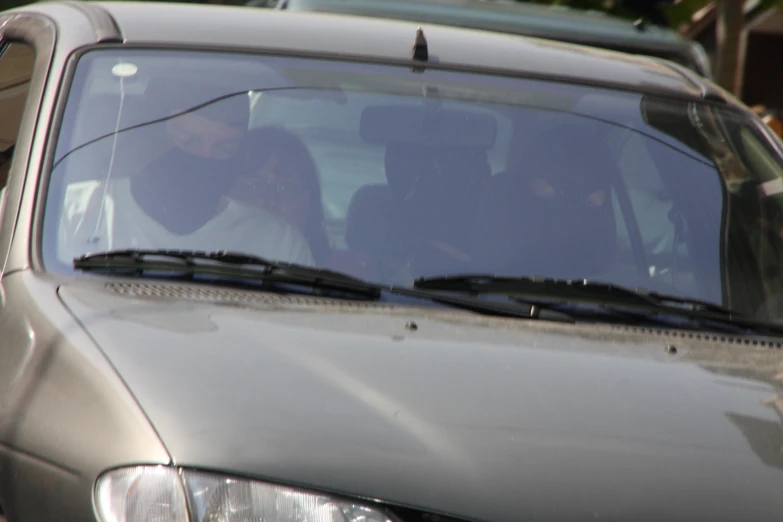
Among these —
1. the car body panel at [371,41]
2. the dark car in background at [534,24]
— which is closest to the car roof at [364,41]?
the car body panel at [371,41]

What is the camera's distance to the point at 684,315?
2982mm

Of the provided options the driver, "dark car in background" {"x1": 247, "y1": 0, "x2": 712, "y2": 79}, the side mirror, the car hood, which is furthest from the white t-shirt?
the side mirror

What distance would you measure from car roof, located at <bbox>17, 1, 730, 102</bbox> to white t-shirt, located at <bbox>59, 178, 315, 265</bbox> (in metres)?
0.61

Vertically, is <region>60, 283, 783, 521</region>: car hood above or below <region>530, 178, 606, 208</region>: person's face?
below

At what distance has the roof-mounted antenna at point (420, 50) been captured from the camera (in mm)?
3576

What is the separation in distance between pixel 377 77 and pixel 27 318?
4.24ft

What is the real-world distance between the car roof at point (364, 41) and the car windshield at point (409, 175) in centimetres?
6

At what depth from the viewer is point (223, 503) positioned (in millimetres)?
1971

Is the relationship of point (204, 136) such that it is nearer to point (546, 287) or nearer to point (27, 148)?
point (27, 148)

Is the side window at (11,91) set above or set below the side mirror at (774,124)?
above

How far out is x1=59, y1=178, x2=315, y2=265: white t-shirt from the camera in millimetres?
2926

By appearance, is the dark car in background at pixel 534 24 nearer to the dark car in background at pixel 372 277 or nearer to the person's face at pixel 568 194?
the dark car in background at pixel 372 277

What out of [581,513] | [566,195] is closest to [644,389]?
[581,513]

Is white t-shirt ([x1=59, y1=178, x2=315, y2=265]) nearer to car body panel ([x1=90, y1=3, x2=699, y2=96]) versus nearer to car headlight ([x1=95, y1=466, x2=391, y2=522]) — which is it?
A: car body panel ([x1=90, y1=3, x2=699, y2=96])
